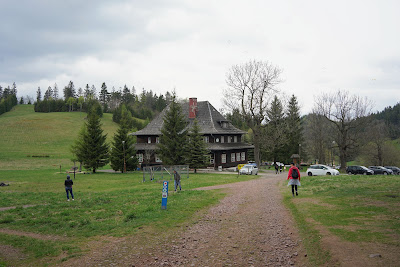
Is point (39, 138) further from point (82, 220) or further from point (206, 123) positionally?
point (82, 220)

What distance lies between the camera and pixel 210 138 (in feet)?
173

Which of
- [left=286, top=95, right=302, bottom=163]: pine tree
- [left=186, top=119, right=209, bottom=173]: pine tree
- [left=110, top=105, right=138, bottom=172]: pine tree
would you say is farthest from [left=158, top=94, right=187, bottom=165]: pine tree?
[left=286, top=95, right=302, bottom=163]: pine tree

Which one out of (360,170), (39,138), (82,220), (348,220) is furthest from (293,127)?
(39,138)

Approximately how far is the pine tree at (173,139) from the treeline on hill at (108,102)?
Result: 8058 centimetres

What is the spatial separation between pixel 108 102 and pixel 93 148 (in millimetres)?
130148

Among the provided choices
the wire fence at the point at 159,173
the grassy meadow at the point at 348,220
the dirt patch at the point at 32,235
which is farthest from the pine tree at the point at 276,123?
the dirt patch at the point at 32,235

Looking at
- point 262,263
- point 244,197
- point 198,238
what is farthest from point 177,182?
point 262,263

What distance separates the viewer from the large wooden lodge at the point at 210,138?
170 feet

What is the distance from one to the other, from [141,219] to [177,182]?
906 cm

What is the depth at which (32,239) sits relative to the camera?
10.4 meters

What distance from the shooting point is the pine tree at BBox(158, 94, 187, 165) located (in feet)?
151

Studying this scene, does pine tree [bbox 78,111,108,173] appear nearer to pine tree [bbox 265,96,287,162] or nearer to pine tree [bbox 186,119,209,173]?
pine tree [bbox 186,119,209,173]

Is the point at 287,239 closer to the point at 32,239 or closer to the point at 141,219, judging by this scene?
the point at 141,219

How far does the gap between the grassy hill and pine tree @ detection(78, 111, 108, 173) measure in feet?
37.0
